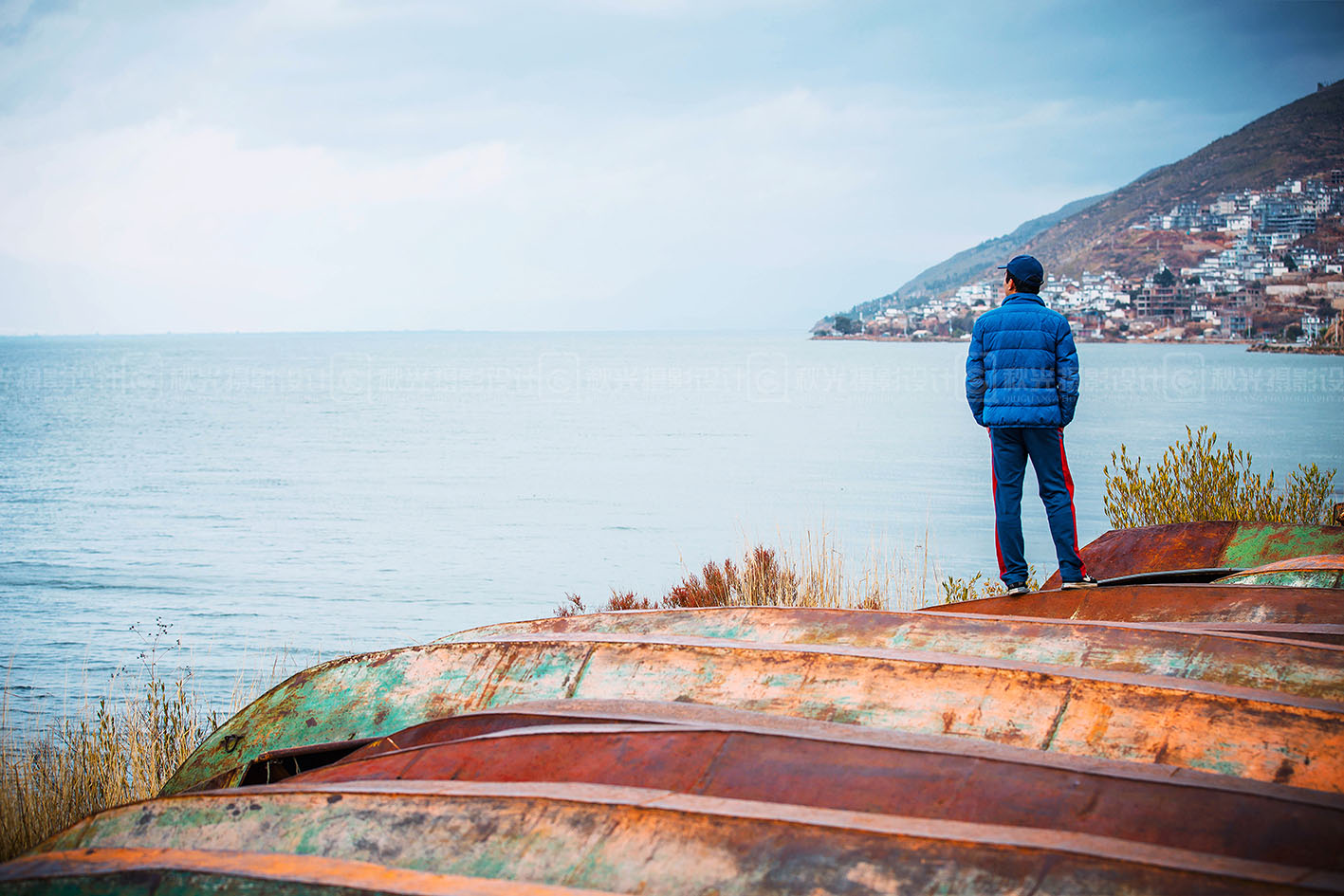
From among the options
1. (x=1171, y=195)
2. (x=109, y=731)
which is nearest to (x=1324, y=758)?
(x=109, y=731)

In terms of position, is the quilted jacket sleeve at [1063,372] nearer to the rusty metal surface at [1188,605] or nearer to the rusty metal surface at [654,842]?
the rusty metal surface at [1188,605]

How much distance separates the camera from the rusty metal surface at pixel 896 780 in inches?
85.4

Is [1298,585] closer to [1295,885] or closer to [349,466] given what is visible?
[1295,885]

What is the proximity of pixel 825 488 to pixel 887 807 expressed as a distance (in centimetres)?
2260

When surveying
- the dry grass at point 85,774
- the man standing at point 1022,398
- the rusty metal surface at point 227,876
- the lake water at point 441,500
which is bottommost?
the lake water at point 441,500

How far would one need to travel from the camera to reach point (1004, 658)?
3.42 meters

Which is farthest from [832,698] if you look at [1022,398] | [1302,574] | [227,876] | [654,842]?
[1022,398]

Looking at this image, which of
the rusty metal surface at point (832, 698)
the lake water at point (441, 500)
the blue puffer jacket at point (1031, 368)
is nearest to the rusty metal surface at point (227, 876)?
the rusty metal surface at point (832, 698)

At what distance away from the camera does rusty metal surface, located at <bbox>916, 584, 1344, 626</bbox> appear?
13.5 ft

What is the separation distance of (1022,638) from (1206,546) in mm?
3763

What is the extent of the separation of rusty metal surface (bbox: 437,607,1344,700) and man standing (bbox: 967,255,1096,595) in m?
2.74

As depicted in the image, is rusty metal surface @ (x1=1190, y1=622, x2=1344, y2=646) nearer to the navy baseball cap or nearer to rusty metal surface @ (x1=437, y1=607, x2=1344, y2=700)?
rusty metal surface @ (x1=437, y1=607, x2=1344, y2=700)

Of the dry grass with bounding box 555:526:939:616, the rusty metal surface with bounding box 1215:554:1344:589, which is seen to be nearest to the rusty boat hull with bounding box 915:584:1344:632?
the rusty metal surface with bounding box 1215:554:1344:589

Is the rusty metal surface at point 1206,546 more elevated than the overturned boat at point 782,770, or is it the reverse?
the overturned boat at point 782,770
